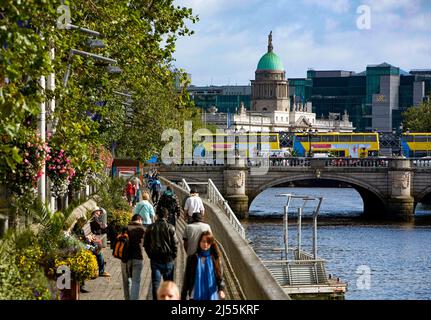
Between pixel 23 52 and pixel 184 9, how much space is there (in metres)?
24.6

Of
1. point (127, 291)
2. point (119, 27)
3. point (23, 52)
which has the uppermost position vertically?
point (119, 27)

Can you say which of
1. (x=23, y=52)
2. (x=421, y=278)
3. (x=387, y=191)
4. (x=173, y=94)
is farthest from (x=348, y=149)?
(x=23, y=52)

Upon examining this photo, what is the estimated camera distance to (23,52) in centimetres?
1455

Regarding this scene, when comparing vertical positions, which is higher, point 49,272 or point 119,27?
point 119,27

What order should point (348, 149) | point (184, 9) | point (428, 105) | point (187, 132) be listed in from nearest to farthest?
1. point (184, 9)
2. point (187, 132)
3. point (348, 149)
4. point (428, 105)

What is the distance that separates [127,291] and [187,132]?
101204 mm

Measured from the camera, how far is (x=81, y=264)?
1991 cm

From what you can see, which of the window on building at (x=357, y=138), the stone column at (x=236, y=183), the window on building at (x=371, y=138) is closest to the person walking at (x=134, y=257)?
the stone column at (x=236, y=183)

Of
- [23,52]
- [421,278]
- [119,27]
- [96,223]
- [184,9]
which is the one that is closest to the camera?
[23,52]

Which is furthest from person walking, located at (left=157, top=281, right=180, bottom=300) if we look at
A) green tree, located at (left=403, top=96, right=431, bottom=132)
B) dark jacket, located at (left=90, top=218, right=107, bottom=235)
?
green tree, located at (left=403, top=96, right=431, bottom=132)

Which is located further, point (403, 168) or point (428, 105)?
point (428, 105)

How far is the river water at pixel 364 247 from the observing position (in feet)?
165

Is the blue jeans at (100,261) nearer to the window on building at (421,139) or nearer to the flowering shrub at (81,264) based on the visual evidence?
the flowering shrub at (81,264)
